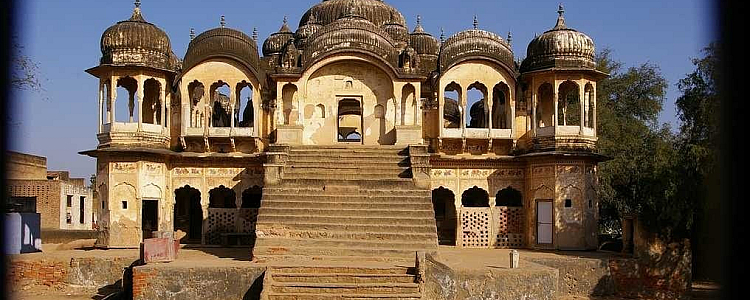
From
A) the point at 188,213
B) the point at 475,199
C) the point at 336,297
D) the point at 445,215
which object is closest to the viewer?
the point at 336,297

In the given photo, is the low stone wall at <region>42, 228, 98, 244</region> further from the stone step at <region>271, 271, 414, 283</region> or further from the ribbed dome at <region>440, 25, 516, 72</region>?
the stone step at <region>271, 271, 414, 283</region>

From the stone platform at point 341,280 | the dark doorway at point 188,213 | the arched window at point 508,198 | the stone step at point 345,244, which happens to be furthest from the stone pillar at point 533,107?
the dark doorway at point 188,213

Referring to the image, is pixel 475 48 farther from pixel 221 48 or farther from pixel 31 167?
pixel 31 167

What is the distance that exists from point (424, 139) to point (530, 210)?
12.2 ft

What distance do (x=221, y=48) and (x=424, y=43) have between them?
8941 millimetres

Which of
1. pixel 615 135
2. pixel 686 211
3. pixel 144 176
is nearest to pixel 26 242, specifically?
pixel 144 176

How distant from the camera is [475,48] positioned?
72.3 ft

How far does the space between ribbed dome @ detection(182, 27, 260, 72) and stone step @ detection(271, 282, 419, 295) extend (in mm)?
9892

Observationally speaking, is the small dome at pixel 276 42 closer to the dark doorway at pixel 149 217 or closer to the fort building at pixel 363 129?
the fort building at pixel 363 129

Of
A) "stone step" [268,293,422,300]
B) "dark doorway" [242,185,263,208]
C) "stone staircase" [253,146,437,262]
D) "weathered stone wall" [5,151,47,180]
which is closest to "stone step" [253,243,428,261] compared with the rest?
"stone staircase" [253,146,437,262]

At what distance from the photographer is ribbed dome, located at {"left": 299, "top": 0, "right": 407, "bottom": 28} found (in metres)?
27.2

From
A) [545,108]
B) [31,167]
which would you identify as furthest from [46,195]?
[545,108]

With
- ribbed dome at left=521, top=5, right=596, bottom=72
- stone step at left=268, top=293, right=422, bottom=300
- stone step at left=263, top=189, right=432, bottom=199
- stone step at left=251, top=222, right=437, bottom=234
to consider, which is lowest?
stone step at left=268, top=293, right=422, bottom=300

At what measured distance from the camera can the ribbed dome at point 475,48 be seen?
861 inches
